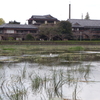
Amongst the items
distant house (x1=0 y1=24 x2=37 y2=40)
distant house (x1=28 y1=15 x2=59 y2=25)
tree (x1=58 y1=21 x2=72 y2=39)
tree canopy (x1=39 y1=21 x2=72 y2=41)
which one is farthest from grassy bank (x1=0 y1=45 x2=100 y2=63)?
distant house (x1=28 y1=15 x2=59 y2=25)

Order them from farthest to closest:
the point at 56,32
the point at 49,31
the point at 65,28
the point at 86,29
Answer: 1. the point at 86,29
2. the point at 65,28
3. the point at 56,32
4. the point at 49,31

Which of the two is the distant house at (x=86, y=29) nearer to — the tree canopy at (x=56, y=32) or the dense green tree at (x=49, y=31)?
the tree canopy at (x=56, y=32)

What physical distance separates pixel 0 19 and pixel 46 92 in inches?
2455

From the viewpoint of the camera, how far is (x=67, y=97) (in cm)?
584

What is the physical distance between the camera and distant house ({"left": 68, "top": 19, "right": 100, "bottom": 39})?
136 ft

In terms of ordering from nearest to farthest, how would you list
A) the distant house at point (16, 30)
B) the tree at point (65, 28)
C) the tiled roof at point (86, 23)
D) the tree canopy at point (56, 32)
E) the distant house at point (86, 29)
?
the tree canopy at point (56, 32) < the tree at point (65, 28) < the distant house at point (16, 30) < the distant house at point (86, 29) < the tiled roof at point (86, 23)

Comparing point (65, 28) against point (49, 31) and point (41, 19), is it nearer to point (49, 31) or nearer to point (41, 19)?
point (49, 31)

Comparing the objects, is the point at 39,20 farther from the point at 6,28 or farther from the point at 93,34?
the point at 93,34

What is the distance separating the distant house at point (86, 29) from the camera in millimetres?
41500

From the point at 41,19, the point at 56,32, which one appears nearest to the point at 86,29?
the point at 41,19

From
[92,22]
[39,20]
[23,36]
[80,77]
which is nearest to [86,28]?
[92,22]

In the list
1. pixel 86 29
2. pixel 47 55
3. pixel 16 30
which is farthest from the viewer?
pixel 86 29

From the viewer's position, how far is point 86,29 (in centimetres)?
4478

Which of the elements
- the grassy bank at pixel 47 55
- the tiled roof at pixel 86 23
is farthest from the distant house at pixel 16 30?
the grassy bank at pixel 47 55
